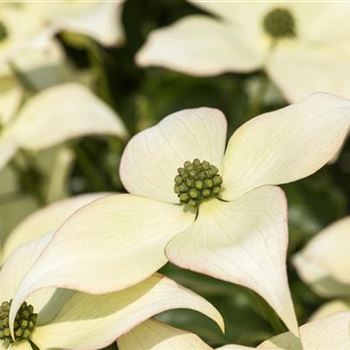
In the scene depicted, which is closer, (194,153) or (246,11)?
(194,153)

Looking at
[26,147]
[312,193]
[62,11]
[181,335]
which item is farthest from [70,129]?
[181,335]

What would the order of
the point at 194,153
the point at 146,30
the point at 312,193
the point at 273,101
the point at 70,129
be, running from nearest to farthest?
1. the point at 194,153
2. the point at 70,129
3. the point at 312,193
4. the point at 273,101
5. the point at 146,30

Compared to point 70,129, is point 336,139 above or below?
above

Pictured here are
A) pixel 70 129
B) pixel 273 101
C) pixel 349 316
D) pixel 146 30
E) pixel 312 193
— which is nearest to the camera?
pixel 349 316

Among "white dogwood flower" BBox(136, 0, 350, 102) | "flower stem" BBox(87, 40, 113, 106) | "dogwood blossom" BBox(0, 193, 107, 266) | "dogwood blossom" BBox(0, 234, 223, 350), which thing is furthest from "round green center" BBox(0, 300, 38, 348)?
"flower stem" BBox(87, 40, 113, 106)

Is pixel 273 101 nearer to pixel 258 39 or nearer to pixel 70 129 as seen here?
pixel 258 39

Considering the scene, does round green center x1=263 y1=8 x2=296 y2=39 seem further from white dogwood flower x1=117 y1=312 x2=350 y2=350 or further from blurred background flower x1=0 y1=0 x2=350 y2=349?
white dogwood flower x1=117 y1=312 x2=350 y2=350
